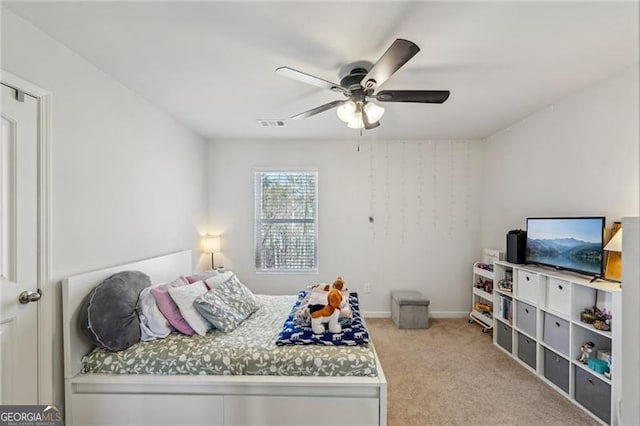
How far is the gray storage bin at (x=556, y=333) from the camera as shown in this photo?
91.4 inches

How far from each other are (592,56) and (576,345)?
203 centimetres

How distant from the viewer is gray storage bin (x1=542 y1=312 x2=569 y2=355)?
232cm

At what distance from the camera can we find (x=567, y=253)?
246 centimetres

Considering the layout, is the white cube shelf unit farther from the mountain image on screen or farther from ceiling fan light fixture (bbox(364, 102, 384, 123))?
ceiling fan light fixture (bbox(364, 102, 384, 123))

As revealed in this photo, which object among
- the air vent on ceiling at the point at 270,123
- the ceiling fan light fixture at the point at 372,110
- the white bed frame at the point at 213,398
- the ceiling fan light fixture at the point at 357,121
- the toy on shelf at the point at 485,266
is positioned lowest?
the white bed frame at the point at 213,398

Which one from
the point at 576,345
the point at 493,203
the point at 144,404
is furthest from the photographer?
the point at 493,203

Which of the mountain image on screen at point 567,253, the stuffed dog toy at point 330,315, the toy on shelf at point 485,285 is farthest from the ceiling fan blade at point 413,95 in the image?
the toy on shelf at point 485,285

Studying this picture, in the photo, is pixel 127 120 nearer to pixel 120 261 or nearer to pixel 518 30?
pixel 120 261

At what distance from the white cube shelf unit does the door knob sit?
349cm

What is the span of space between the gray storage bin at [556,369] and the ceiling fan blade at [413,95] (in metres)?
2.25

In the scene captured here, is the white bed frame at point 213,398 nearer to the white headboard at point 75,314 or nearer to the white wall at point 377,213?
the white headboard at point 75,314

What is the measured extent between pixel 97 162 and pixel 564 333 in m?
3.74

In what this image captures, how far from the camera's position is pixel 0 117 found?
1507 mm

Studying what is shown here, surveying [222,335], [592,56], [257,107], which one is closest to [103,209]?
[222,335]
